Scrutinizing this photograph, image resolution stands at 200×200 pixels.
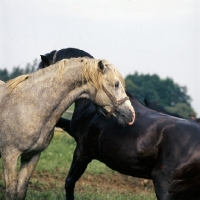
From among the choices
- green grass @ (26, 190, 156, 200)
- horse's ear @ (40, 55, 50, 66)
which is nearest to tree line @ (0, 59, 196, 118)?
green grass @ (26, 190, 156, 200)

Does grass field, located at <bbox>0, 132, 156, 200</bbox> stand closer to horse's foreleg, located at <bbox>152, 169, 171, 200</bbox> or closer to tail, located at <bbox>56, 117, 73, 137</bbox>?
tail, located at <bbox>56, 117, 73, 137</bbox>

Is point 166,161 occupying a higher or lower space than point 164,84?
higher

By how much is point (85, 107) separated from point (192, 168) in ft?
6.65

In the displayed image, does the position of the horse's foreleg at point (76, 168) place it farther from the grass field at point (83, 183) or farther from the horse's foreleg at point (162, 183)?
the horse's foreleg at point (162, 183)

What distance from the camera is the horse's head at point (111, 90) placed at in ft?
19.0

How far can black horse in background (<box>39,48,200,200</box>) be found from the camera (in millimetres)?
5949

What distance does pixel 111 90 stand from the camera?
19.1 feet

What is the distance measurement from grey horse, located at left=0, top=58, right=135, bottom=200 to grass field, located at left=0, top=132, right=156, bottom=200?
1.91 m

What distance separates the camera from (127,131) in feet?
21.1

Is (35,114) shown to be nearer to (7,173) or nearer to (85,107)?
(7,173)

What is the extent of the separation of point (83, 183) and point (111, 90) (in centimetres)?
484

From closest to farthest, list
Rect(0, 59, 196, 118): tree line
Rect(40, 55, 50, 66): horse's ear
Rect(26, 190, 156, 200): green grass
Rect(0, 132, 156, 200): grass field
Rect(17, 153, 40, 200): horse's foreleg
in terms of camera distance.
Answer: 1. Rect(17, 153, 40, 200): horse's foreleg
2. Rect(40, 55, 50, 66): horse's ear
3. Rect(26, 190, 156, 200): green grass
4. Rect(0, 132, 156, 200): grass field
5. Rect(0, 59, 196, 118): tree line

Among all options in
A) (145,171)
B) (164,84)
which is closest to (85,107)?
(145,171)

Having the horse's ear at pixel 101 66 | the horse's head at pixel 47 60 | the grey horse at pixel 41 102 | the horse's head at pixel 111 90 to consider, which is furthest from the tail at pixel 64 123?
the horse's ear at pixel 101 66
